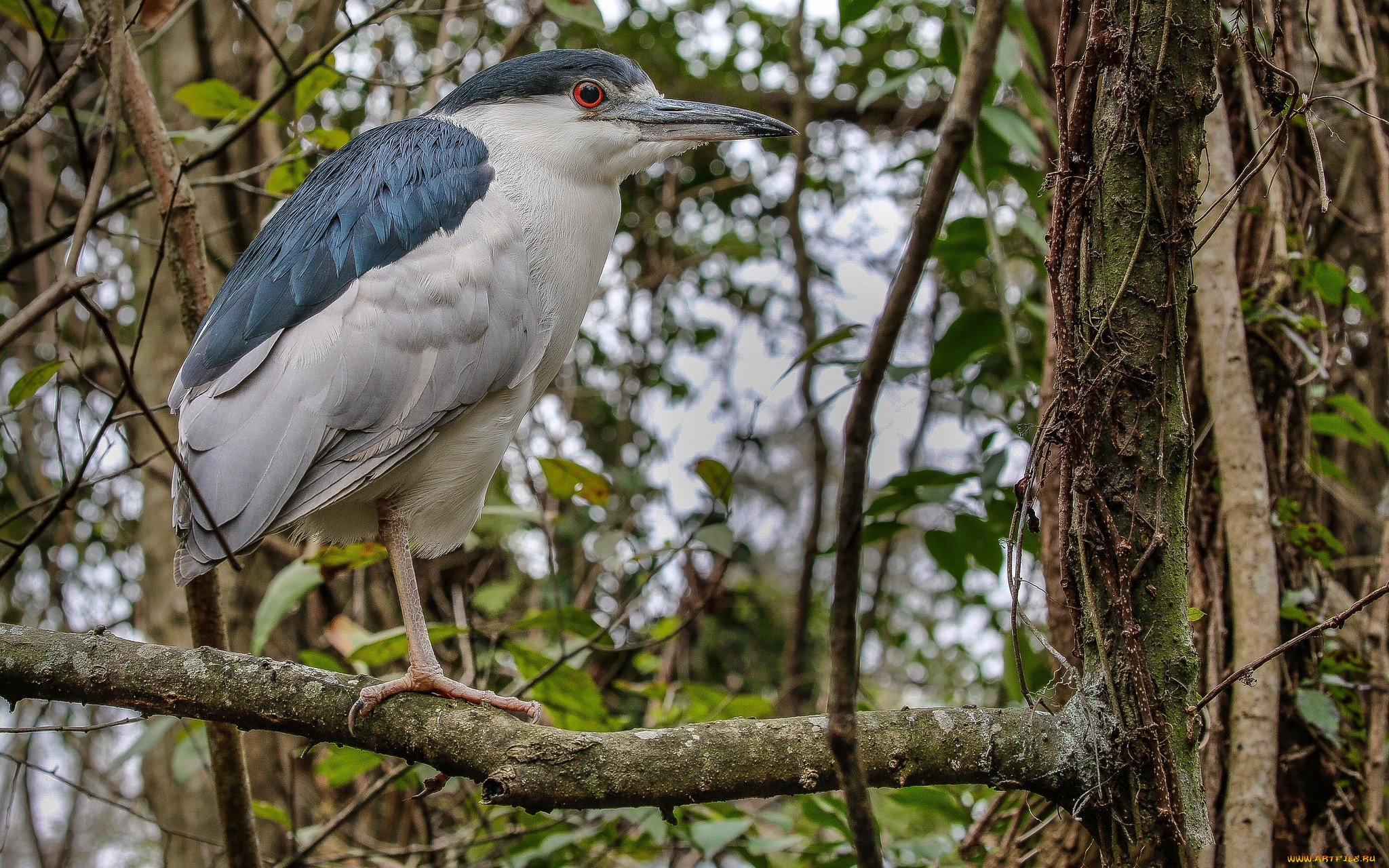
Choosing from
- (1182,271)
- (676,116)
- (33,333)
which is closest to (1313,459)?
(1182,271)

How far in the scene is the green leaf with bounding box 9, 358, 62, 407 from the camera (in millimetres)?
1942

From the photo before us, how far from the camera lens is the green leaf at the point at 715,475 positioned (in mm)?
2715

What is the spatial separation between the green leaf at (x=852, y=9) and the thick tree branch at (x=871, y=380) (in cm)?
191

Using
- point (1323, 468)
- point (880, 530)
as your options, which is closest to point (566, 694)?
point (880, 530)

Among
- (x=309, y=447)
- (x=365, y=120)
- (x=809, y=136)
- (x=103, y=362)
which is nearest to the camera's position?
(x=309, y=447)

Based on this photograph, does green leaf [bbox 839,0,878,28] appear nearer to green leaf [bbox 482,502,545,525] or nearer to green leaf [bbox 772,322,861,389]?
green leaf [bbox 772,322,861,389]

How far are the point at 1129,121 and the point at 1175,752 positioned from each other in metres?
1.00

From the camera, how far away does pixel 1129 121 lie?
1612 mm

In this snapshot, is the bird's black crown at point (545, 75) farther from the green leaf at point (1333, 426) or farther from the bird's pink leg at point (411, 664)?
the green leaf at point (1333, 426)

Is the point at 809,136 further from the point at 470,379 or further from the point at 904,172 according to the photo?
the point at 470,379

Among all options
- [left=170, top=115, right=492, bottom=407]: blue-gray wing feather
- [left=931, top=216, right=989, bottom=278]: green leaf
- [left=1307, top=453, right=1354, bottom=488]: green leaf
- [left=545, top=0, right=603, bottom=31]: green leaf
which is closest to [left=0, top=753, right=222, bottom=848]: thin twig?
[left=170, top=115, right=492, bottom=407]: blue-gray wing feather

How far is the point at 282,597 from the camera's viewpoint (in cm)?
267

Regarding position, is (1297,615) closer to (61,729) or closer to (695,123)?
(695,123)

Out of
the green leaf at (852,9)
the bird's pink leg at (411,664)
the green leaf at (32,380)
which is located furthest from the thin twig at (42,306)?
the green leaf at (852,9)
